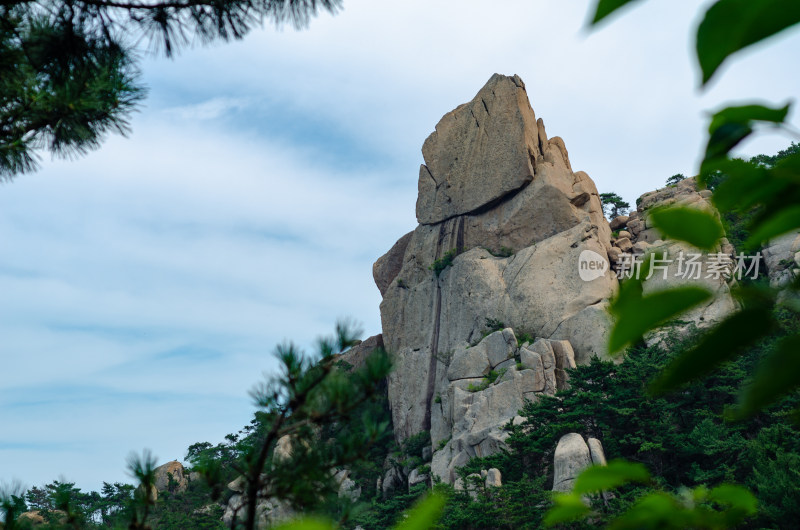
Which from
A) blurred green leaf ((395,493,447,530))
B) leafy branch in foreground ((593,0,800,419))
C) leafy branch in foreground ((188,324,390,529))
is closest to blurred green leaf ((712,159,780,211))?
leafy branch in foreground ((593,0,800,419))

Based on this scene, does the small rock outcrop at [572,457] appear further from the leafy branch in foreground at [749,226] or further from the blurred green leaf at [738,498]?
the leafy branch in foreground at [749,226]

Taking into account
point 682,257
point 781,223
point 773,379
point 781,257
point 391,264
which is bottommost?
point 773,379

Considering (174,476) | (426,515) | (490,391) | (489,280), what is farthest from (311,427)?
(174,476)

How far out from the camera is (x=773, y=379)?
42cm

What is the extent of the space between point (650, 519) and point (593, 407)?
2039 cm

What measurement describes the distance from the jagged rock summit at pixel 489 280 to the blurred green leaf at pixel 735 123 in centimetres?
2204

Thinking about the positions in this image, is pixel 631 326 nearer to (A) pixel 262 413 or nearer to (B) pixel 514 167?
(A) pixel 262 413

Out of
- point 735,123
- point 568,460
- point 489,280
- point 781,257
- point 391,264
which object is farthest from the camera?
point 391,264

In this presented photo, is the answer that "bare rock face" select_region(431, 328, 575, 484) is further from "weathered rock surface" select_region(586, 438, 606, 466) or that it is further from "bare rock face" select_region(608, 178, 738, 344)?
"bare rock face" select_region(608, 178, 738, 344)

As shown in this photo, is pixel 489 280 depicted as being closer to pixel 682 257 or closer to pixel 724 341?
pixel 682 257

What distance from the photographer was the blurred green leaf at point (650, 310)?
448mm

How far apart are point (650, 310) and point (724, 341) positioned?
0.05 meters

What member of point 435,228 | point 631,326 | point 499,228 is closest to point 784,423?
point 499,228

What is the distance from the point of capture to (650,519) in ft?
Answer: 1.96
